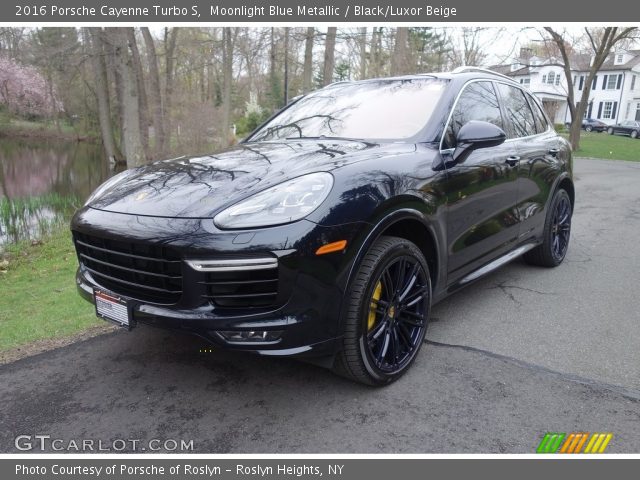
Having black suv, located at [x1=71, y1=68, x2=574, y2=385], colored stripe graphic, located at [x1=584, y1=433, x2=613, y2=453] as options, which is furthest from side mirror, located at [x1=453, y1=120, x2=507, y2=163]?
colored stripe graphic, located at [x1=584, y1=433, x2=613, y2=453]

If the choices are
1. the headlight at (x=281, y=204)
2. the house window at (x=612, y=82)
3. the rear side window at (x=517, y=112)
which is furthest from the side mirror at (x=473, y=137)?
the house window at (x=612, y=82)

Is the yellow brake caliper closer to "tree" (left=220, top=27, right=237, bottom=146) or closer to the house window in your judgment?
"tree" (left=220, top=27, right=237, bottom=146)

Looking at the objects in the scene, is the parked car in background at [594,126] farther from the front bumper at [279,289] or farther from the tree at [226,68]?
the front bumper at [279,289]

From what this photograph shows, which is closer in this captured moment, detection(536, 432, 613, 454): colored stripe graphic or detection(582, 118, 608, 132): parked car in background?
detection(536, 432, 613, 454): colored stripe graphic

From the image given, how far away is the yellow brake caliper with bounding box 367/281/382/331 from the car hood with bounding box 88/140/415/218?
71 cm

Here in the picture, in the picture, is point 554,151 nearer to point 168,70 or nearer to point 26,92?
point 168,70

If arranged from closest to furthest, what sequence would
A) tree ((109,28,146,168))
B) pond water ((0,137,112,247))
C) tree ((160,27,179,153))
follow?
pond water ((0,137,112,247)), tree ((109,28,146,168)), tree ((160,27,179,153))

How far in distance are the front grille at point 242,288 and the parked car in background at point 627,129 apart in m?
47.6

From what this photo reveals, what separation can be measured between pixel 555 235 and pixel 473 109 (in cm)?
207

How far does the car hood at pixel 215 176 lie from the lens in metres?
2.50

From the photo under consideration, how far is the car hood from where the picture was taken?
2.50 metres

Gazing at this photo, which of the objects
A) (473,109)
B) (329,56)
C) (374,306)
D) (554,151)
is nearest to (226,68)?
(329,56)

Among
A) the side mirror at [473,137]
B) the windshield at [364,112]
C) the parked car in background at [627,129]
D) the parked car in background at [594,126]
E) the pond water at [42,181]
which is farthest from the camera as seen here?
the parked car in background at [594,126]
